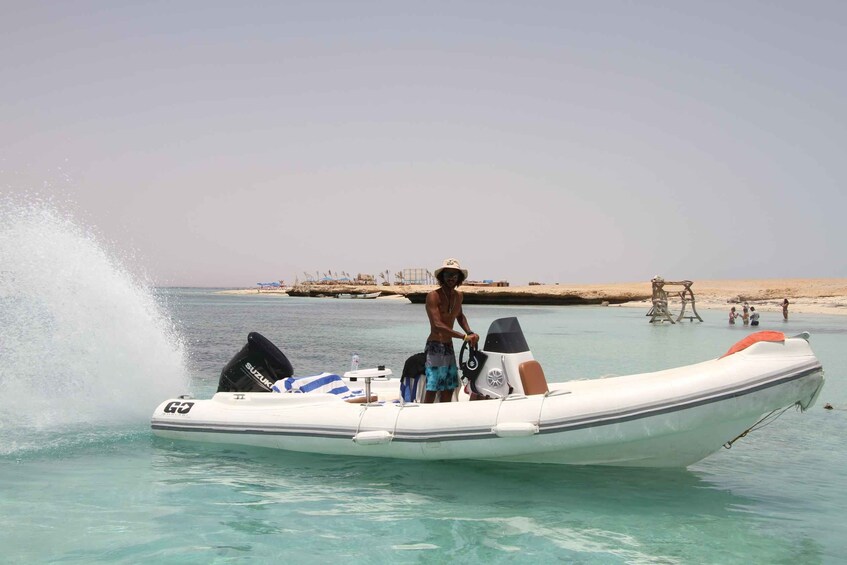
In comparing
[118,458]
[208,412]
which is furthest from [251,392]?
[118,458]

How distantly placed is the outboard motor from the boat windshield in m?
2.99

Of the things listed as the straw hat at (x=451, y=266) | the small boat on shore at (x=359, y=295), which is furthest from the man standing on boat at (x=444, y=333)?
the small boat on shore at (x=359, y=295)

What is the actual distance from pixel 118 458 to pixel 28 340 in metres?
6.29

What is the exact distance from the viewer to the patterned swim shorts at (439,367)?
7.52 meters

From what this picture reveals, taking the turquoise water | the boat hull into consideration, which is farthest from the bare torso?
the turquoise water

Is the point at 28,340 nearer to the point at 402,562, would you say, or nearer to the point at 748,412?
the point at 402,562

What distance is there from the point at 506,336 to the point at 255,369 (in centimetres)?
339

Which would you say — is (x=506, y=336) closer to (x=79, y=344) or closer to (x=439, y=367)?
(x=439, y=367)

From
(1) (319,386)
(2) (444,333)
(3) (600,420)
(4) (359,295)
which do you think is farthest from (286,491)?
(4) (359,295)

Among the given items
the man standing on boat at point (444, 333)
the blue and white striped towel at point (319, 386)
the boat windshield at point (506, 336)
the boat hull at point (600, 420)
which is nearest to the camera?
the boat hull at point (600, 420)

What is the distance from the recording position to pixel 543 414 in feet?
22.2

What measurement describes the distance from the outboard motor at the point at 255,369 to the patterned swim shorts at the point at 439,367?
2306 mm

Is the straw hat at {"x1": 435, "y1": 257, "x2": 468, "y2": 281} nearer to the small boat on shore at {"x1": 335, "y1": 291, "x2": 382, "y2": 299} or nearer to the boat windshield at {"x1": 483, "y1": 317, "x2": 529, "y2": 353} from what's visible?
the boat windshield at {"x1": 483, "y1": 317, "x2": 529, "y2": 353}

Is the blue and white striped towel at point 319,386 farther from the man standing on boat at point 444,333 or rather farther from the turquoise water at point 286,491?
the man standing on boat at point 444,333
